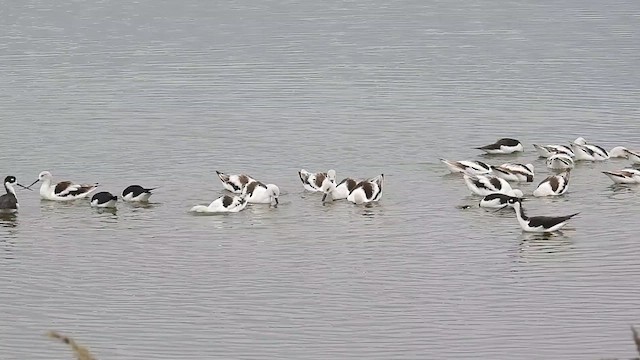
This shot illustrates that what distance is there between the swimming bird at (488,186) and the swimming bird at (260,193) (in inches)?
102

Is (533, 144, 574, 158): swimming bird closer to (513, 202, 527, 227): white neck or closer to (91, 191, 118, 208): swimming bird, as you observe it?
(513, 202, 527, 227): white neck

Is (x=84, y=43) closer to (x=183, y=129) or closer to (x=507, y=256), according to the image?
(x=183, y=129)

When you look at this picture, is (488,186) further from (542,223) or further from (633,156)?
(633,156)

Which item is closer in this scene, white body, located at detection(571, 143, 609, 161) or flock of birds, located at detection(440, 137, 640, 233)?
flock of birds, located at detection(440, 137, 640, 233)

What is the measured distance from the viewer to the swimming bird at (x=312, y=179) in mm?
18781

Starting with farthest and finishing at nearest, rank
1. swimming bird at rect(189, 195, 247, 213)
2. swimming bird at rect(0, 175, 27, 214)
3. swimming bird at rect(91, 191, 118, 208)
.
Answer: swimming bird at rect(91, 191, 118, 208), swimming bird at rect(0, 175, 27, 214), swimming bird at rect(189, 195, 247, 213)

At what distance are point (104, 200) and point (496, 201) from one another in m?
4.91

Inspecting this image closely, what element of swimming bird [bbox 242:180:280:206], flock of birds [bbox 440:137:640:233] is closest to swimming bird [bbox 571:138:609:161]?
flock of birds [bbox 440:137:640:233]

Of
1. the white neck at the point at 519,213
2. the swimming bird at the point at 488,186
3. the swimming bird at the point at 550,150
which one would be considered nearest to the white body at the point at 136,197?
the swimming bird at the point at 488,186

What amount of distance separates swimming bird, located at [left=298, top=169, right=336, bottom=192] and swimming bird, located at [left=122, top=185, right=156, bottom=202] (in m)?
2.05

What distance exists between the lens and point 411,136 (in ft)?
74.7

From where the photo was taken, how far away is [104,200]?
1816 centimetres

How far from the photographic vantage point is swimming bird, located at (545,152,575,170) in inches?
798

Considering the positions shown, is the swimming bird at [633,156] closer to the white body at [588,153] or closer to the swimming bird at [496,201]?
the white body at [588,153]
